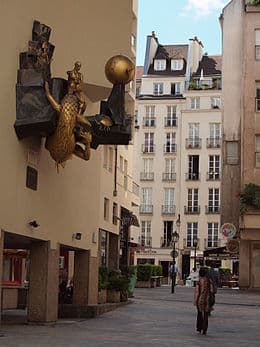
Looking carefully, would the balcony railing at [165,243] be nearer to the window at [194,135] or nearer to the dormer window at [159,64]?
the window at [194,135]

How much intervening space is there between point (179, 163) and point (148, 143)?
169 inches

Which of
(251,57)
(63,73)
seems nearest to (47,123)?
(63,73)

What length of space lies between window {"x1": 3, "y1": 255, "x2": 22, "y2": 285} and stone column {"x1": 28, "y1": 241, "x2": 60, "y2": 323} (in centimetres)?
717

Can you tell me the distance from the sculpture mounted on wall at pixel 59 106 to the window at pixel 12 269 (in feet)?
29.6

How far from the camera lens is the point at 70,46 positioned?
20.9m

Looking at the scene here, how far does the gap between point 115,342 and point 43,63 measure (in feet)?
21.0

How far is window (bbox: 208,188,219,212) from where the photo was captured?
288 ft

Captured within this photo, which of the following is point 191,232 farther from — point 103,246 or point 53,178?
point 53,178

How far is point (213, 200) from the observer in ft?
289

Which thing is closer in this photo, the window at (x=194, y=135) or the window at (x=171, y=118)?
the window at (x=194, y=135)

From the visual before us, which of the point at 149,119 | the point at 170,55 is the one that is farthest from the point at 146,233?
the point at 170,55

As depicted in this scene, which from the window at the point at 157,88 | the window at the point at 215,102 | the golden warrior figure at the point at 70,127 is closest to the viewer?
the golden warrior figure at the point at 70,127

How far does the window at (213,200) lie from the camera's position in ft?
288

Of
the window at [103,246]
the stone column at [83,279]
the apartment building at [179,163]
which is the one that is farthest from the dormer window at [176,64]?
the stone column at [83,279]
